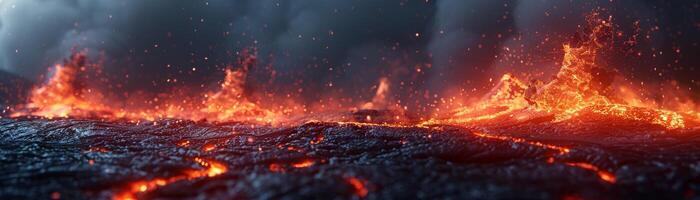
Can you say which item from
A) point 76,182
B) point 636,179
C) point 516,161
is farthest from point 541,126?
point 76,182

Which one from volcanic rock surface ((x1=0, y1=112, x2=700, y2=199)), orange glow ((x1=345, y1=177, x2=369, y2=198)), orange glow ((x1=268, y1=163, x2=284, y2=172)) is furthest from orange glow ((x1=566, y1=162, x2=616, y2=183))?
orange glow ((x1=268, y1=163, x2=284, y2=172))

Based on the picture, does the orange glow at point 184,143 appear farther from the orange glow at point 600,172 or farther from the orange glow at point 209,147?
the orange glow at point 600,172

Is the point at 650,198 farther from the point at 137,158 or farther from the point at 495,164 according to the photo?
the point at 137,158

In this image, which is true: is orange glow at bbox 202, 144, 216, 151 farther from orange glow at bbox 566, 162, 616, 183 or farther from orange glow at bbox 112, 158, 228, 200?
orange glow at bbox 566, 162, 616, 183

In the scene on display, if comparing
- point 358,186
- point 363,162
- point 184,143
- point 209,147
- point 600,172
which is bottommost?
point 600,172

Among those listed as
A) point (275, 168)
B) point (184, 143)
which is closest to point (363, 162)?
point (275, 168)

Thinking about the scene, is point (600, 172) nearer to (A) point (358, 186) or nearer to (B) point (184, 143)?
(A) point (358, 186)

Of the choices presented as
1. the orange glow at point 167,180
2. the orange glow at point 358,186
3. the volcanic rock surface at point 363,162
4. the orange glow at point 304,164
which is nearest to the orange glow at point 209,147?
the volcanic rock surface at point 363,162
